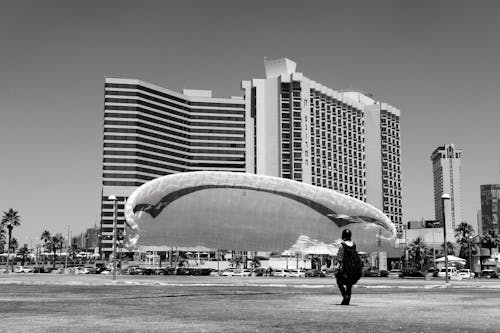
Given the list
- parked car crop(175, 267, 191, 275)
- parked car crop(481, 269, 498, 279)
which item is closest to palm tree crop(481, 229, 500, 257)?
parked car crop(481, 269, 498, 279)

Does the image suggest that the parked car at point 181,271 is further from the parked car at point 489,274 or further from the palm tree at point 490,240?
the palm tree at point 490,240

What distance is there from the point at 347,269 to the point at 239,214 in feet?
162

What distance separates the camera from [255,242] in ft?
237

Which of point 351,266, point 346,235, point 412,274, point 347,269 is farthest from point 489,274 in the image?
point 347,269

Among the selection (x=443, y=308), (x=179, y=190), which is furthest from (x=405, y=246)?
(x=443, y=308)

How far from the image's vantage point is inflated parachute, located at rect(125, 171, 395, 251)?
2616 inches

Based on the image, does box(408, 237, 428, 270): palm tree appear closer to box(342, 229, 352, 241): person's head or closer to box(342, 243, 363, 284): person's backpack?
box(342, 229, 352, 241): person's head

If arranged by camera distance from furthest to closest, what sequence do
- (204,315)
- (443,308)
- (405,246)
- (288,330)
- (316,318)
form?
(405,246), (443,308), (204,315), (316,318), (288,330)

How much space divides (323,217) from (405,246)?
325 ft

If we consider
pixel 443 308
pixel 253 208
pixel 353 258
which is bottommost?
pixel 443 308

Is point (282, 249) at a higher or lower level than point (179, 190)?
lower

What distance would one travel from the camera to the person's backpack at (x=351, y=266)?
20.2 meters

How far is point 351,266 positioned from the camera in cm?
2041

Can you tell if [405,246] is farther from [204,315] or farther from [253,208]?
[204,315]
